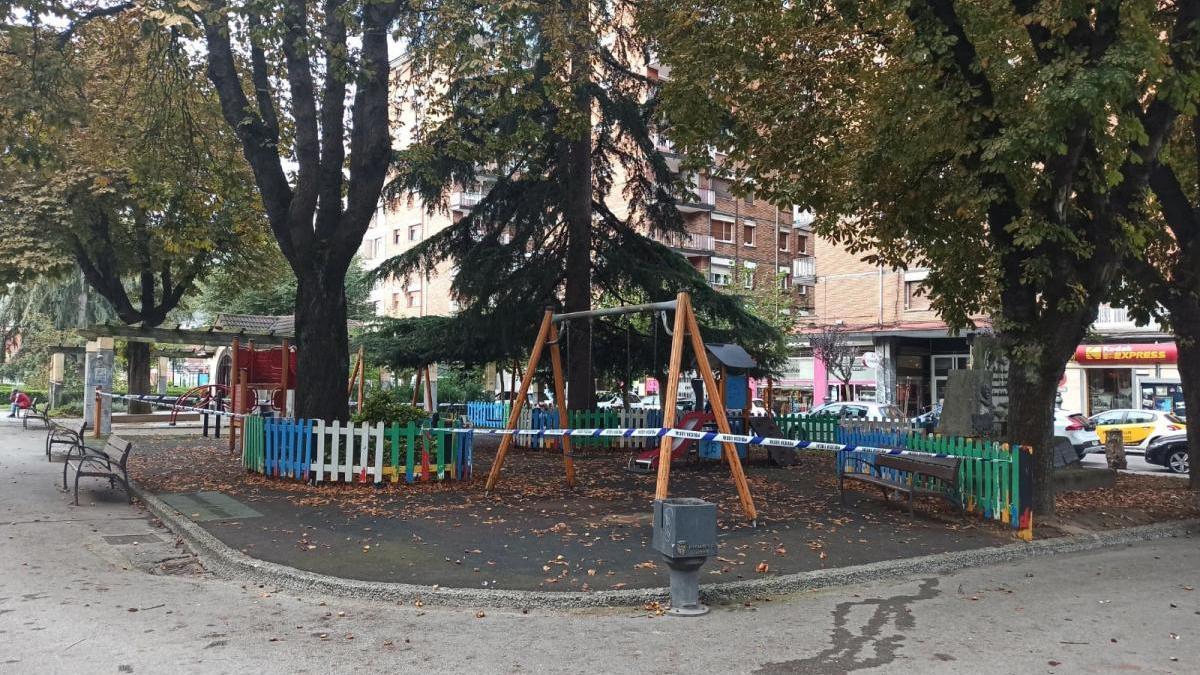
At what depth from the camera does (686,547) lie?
20.8 feet

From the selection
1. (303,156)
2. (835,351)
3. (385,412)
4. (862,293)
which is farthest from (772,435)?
(862,293)

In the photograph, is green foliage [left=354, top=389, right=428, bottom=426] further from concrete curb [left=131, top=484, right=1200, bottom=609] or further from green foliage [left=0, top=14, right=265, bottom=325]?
green foliage [left=0, top=14, right=265, bottom=325]

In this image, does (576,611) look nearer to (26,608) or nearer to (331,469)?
(26,608)

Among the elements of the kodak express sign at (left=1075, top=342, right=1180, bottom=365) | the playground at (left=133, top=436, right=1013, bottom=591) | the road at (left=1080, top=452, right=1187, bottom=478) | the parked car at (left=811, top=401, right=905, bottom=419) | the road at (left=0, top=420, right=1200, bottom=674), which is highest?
the kodak express sign at (left=1075, top=342, right=1180, bottom=365)

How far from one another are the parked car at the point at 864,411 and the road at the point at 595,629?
21.7 meters

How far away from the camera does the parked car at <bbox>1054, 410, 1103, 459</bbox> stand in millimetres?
21703

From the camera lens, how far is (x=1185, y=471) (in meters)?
19.1

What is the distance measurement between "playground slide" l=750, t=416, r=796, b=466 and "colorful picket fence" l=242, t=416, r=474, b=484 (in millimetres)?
6141

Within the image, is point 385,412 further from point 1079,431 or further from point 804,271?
point 804,271

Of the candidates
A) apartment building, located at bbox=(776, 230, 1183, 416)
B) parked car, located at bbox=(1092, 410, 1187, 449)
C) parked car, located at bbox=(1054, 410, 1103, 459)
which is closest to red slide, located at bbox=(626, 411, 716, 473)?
parked car, located at bbox=(1054, 410, 1103, 459)

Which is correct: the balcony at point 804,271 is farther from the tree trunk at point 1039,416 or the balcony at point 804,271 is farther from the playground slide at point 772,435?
the tree trunk at point 1039,416

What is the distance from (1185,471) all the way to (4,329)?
155 ft

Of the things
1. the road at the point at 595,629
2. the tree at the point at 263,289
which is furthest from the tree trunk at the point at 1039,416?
the tree at the point at 263,289

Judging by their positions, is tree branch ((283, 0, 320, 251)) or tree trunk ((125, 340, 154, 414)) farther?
tree trunk ((125, 340, 154, 414))
